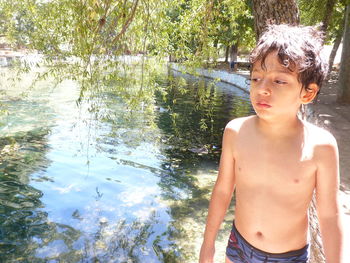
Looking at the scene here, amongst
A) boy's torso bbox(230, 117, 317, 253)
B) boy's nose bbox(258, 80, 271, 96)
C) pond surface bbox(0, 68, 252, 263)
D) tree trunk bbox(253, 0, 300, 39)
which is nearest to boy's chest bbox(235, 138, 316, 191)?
boy's torso bbox(230, 117, 317, 253)

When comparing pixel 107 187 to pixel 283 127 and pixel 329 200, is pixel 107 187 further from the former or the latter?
pixel 329 200

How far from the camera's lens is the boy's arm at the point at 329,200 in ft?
5.45

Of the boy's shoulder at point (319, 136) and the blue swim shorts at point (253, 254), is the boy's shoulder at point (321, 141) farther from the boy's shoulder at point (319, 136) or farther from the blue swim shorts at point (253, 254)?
the blue swim shorts at point (253, 254)

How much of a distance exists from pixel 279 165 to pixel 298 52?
654 mm

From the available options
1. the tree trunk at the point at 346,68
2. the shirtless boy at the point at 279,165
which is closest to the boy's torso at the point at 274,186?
the shirtless boy at the point at 279,165

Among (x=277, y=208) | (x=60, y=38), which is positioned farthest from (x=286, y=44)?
(x=60, y=38)

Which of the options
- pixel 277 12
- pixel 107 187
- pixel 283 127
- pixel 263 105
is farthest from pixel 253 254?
pixel 107 187

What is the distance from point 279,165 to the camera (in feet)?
6.20

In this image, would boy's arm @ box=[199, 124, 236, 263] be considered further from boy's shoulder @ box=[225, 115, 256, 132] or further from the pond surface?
the pond surface

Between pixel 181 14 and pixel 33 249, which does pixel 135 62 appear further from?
pixel 33 249

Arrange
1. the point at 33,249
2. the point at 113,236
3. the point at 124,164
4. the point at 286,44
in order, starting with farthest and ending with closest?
the point at 124,164 → the point at 113,236 → the point at 33,249 → the point at 286,44

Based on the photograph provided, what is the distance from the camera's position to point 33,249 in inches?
209

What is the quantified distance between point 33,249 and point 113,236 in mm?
1327

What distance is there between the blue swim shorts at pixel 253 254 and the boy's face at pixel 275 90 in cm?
86
